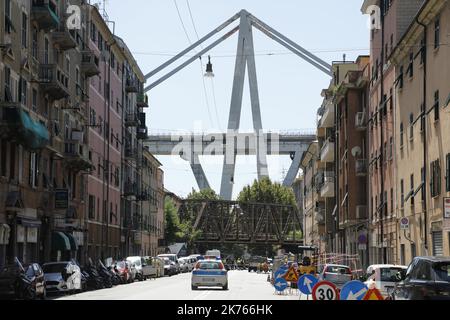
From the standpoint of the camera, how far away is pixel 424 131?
3662cm

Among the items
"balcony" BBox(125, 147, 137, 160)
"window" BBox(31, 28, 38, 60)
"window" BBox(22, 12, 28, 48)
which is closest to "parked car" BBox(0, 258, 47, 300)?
"window" BBox(22, 12, 28, 48)

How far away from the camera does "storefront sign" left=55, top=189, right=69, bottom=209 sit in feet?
153

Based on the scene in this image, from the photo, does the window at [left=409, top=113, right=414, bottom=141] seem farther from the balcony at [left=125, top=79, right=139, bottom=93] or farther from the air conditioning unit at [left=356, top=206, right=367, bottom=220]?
the balcony at [left=125, top=79, right=139, bottom=93]

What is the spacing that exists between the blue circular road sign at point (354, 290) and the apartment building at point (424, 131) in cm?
1446

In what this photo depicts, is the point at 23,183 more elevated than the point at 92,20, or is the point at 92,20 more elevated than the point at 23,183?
the point at 92,20

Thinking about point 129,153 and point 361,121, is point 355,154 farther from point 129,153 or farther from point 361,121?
point 129,153

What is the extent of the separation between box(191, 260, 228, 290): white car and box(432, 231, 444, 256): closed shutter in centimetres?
961

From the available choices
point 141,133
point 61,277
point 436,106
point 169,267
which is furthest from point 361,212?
point 141,133

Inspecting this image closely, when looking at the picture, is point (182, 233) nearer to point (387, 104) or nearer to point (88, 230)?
point (88, 230)
